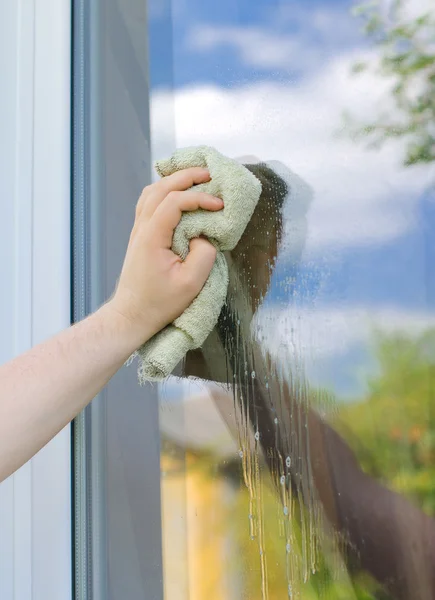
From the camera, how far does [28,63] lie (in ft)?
3.02

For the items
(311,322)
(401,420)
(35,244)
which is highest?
(35,244)

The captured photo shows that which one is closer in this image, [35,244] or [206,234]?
[206,234]

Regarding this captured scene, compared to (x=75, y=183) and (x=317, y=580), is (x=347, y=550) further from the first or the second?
(x=75, y=183)

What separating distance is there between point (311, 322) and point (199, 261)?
13 centimetres

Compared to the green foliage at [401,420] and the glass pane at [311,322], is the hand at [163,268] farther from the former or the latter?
the green foliage at [401,420]

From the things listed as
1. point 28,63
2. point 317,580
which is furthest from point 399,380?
point 28,63

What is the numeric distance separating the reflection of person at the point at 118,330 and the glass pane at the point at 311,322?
10 centimetres

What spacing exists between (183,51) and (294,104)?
219mm

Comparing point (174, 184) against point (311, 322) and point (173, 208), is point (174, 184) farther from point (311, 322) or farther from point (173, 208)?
point (311, 322)

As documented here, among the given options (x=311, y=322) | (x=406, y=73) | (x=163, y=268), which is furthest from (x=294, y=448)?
(x=406, y=73)

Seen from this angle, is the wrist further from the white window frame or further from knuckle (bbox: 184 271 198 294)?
the white window frame

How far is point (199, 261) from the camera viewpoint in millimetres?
646

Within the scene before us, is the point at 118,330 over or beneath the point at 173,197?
beneath

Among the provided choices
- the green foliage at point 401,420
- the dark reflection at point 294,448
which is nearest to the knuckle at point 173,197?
the dark reflection at point 294,448
